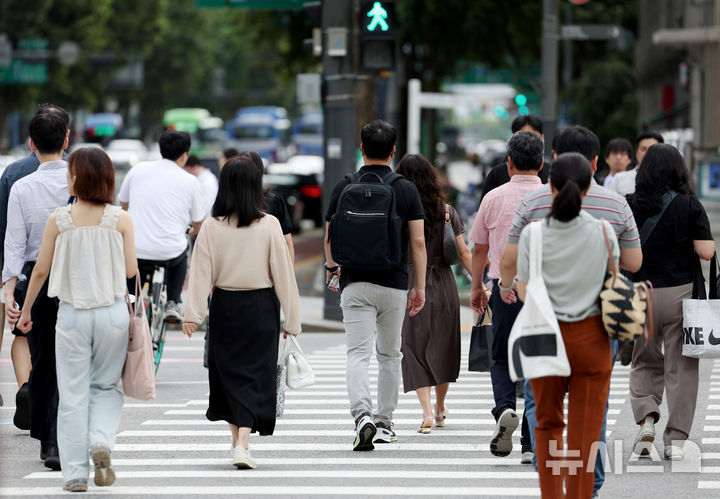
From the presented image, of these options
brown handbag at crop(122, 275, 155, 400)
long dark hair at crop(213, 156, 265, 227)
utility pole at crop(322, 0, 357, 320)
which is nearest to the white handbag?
long dark hair at crop(213, 156, 265, 227)

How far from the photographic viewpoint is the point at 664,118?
39094 mm

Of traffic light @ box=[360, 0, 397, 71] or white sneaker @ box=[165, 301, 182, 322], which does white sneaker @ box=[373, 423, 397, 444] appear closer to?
white sneaker @ box=[165, 301, 182, 322]

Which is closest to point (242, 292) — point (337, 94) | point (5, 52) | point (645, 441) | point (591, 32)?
point (645, 441)

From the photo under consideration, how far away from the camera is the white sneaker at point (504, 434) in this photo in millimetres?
8250

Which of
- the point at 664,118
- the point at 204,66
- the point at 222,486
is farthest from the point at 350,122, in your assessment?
the point at 204,66

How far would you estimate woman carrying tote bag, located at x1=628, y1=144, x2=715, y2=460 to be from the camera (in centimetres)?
809

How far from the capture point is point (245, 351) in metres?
7.91

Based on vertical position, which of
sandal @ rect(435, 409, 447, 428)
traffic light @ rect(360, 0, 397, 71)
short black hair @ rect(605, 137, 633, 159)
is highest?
traffic light @ rect(360, 0, 397, 71)

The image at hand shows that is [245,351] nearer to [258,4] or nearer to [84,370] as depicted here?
[84,370]

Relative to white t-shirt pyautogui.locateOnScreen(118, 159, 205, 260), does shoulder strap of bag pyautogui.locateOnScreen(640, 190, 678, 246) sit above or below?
above

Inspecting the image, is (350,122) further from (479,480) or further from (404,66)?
(404,66)

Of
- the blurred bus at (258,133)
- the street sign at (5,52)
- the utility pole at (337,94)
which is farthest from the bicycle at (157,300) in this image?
the blurred bus at (258,133)

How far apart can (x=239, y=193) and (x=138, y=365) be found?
1.14m

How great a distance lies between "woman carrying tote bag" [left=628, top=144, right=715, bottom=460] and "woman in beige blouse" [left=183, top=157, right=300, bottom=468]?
6.55 ft
